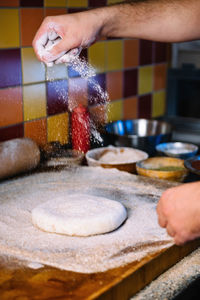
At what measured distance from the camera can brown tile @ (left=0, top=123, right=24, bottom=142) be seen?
2.04 m

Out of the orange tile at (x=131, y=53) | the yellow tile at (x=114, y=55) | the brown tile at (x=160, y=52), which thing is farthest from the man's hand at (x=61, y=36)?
the brown tile at (x=160, y=52)

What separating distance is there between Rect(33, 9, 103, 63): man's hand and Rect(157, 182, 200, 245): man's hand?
666 millimetres

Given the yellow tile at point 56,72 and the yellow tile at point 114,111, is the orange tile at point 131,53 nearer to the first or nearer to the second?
the yellow tile at point 114,111

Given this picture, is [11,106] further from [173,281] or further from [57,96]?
[173,281]

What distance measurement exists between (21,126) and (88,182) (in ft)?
1.52

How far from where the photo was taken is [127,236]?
1400 mm

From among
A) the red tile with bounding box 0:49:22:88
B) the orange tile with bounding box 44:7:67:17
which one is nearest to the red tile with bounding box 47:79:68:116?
the red tile with bounding box 0:49:22:88

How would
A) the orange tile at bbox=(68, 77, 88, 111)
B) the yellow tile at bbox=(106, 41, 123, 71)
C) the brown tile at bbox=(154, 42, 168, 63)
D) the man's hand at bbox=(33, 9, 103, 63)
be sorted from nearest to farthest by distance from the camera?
the man's hand at bbox=(33, 9, 103, 63) < the orange tile at bbox=(68, 77, 88, 111) < the yellow tile at bbox=(106, 41, 123, 71) < the brown tile at bbox=(154, 42, 168, 63)

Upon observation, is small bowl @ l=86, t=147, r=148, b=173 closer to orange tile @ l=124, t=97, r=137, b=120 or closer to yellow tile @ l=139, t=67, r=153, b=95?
orange tile @ l=124, t=97, r=137, b=120

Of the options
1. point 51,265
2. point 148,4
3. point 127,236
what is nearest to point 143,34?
point 148,4

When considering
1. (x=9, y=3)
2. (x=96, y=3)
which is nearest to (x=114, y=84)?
(x=96, y=3)

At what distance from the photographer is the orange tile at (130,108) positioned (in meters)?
2.90

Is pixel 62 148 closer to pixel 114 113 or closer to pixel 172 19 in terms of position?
pixel 114 113

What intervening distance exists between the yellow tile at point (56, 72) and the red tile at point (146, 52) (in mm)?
814
